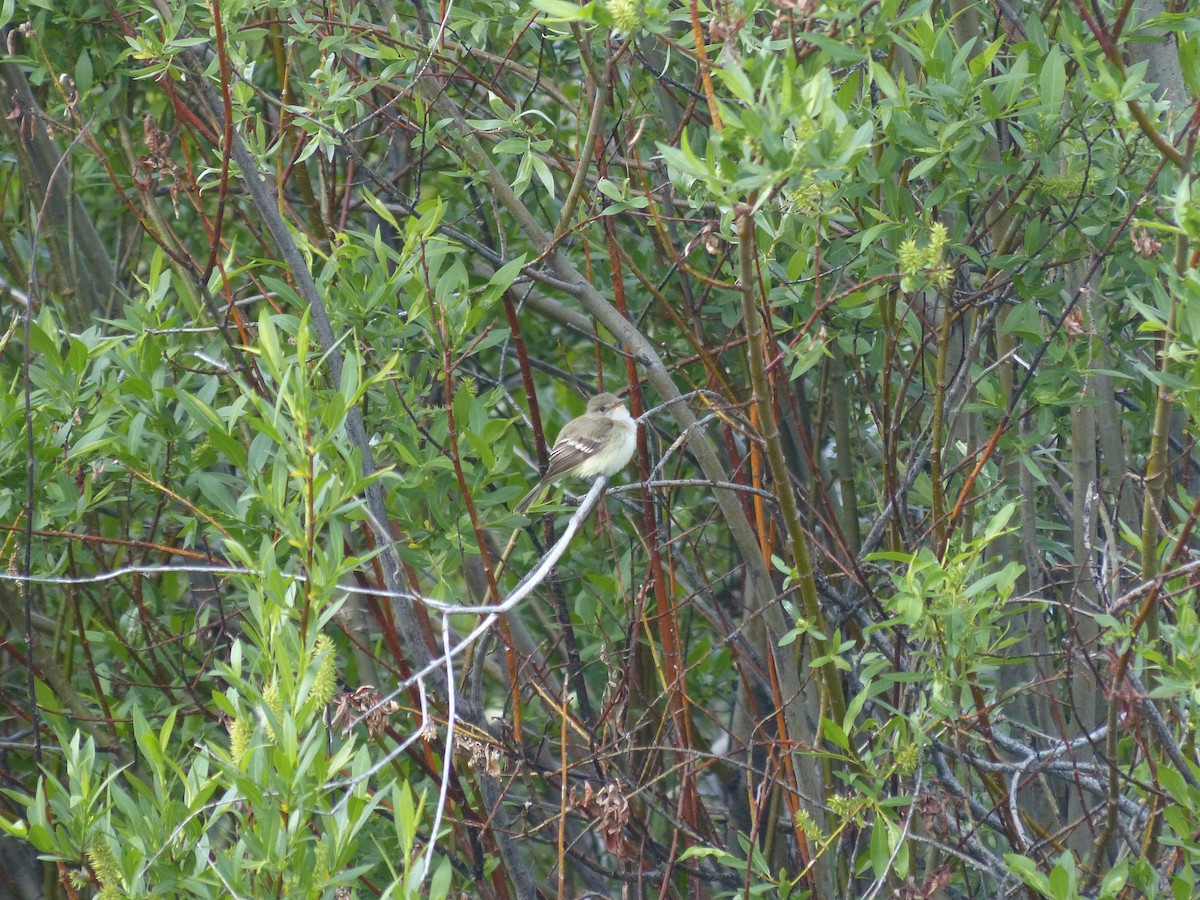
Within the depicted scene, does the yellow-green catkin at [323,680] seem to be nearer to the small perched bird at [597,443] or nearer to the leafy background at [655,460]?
the leafy background at [655,460]

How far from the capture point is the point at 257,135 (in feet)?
14.9

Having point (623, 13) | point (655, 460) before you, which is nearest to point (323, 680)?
point (623, 13)

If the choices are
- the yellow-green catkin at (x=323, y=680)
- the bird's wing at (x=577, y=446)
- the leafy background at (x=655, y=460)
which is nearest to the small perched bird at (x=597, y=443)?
the bird's wing at (x=577, y=446)

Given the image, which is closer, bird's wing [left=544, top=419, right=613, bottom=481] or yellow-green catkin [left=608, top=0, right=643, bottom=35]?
yellow-green catkin [left=608, top=0, right=643, bottom=35]

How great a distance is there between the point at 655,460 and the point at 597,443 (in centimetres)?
35

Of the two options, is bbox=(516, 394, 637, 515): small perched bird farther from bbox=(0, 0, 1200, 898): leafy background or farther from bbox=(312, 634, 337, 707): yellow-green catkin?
bbox=(312, 634, 337, 707): yellow-green catkin

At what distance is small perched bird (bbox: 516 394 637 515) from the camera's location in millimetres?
5555

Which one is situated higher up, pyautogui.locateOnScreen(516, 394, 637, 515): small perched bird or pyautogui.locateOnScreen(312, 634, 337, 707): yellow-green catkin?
pyautogui.locateOnScreen(312, 634, 337, 707): yellow-green catkin

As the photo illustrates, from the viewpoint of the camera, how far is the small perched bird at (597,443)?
18.2ft

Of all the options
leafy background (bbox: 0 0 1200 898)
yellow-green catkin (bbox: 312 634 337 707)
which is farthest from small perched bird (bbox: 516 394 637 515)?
yellow-green catkin (bbox: 312 634 337 707)

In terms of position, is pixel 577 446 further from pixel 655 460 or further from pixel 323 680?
pixel 323 680

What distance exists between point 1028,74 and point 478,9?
2.23 metres

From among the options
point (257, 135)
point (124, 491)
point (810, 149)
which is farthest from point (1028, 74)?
point (124, 491)

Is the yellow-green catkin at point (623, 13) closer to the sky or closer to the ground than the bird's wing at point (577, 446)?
closer to the sky
